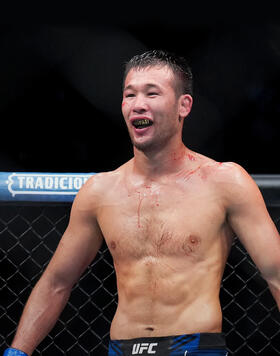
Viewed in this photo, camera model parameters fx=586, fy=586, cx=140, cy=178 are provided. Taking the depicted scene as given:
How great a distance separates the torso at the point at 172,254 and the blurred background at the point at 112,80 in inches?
64.4

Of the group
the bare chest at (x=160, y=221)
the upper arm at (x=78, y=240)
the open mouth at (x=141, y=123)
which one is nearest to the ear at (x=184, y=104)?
the open mouth at (x=141, y=123)

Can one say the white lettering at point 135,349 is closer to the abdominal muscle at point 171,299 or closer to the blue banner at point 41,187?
the abdominal muscle at point 171,299

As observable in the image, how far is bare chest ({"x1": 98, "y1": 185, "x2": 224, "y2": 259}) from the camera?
5.93 ft

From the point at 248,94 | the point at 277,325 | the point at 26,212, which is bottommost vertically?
the point at 277,325

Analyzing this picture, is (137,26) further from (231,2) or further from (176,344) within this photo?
(176,344)

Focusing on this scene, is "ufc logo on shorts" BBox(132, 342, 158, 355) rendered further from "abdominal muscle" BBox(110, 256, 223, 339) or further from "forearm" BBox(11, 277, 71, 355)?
"forearm" BBox(11, 277, 71, 355)

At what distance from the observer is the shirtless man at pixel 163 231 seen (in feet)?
5.81

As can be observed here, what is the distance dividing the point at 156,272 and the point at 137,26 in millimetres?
2110

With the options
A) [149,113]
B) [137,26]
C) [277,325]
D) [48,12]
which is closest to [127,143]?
[137,26]

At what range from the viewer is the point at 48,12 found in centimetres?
357

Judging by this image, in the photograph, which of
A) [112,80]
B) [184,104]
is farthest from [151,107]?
[112,80]

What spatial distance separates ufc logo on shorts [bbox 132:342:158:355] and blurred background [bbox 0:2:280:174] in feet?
6.03

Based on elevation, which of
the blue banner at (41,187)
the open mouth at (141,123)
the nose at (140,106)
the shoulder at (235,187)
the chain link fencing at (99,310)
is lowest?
the chain link fencing at (99,310)

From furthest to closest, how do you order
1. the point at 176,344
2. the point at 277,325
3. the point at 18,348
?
the point at 277,325, the point at 18,348, the point at 176,344
